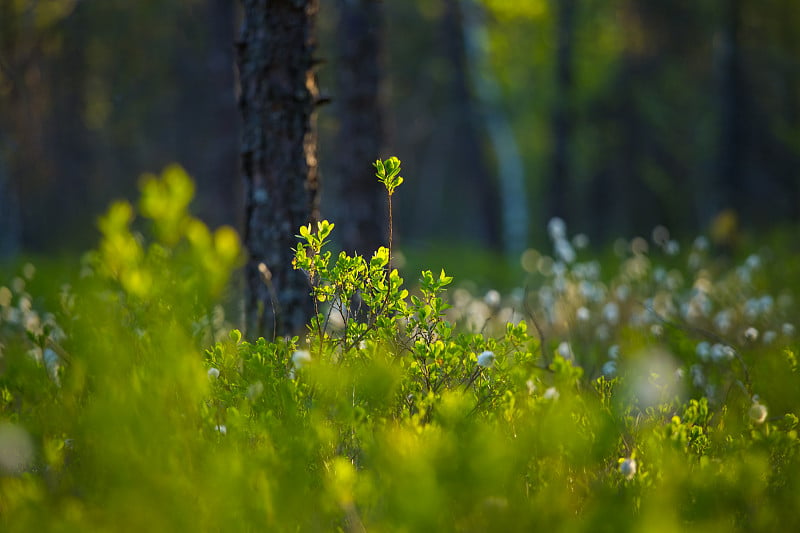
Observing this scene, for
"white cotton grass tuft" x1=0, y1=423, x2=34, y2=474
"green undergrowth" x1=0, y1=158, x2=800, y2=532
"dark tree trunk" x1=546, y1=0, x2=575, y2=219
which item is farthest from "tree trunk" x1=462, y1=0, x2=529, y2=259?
"white cotton grass tuft" x1=0, y1=423, x2=34, y2=474

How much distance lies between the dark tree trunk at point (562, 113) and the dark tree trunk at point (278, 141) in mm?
10774

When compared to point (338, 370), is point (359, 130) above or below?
above

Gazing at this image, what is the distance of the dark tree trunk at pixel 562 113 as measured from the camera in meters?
14.2

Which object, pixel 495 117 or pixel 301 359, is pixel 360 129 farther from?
pixel 495 117

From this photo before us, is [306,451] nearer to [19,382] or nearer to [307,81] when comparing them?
[19,382]

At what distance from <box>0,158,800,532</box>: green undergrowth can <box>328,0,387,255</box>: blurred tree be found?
3.10 metres

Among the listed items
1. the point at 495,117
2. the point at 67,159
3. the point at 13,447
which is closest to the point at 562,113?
the point at 495,117

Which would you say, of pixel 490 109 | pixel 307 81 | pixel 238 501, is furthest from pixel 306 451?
pixel 490 109

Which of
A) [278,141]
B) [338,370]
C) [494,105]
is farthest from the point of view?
[494,105]

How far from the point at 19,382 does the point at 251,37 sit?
6.95ft

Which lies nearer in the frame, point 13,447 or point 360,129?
point 13,447

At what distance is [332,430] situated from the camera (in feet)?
7.29

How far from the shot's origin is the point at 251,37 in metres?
3.79

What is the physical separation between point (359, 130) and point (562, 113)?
9687 mm
